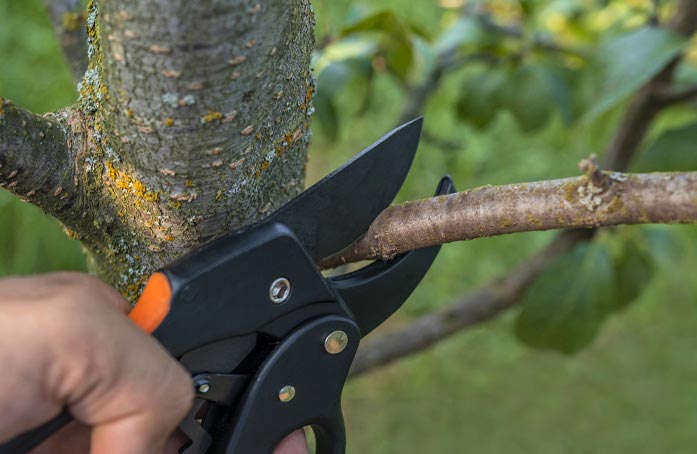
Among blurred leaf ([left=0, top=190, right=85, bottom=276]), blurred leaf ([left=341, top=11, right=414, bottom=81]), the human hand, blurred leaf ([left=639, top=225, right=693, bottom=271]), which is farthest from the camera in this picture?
blurred leaf ([left=0, top=190, right=85, bottom=276])

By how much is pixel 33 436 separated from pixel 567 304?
681 millimetres

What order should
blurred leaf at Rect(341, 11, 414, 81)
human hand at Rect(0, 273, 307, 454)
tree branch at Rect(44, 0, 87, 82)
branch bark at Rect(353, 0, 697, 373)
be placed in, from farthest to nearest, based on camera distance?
branch bark at Rect(353, 0, 697, 373)
blurred leaf at Rect(341, 11, 414, 81)
tree branch at Rect(44, 0, 87, 82)
human hand at Rect(0, 273, 307, 454)

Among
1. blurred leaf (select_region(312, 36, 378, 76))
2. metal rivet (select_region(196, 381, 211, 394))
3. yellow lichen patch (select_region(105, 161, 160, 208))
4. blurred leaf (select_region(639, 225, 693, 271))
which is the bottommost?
blurred leaf (select_region(639, 225, 693, 271))

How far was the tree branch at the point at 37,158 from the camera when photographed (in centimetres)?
42

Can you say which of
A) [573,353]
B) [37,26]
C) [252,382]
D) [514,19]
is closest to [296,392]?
[252,382]

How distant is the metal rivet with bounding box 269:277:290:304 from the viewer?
465mm

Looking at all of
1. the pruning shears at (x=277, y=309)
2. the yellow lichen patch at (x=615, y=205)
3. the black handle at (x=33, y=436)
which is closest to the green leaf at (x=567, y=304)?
the pruning shears at (x=277, y=309)

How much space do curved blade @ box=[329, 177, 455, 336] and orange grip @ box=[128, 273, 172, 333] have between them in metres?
0.14

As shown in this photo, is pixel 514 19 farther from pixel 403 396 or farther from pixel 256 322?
pixel 256 322

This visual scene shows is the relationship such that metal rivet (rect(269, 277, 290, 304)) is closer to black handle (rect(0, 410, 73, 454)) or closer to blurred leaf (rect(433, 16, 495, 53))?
black handle (rect(0, 410, 73, 454))

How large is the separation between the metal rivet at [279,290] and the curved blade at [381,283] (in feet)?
0.18

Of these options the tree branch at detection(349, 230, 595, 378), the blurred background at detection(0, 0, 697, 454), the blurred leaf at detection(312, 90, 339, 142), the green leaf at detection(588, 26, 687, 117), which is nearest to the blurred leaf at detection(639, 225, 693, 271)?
the blurred background at detection(0, 0, 697, 454)

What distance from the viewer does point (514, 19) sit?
127cm

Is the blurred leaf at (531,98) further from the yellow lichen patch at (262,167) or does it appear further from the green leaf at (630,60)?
the yellow lichen patch at (262,167)
